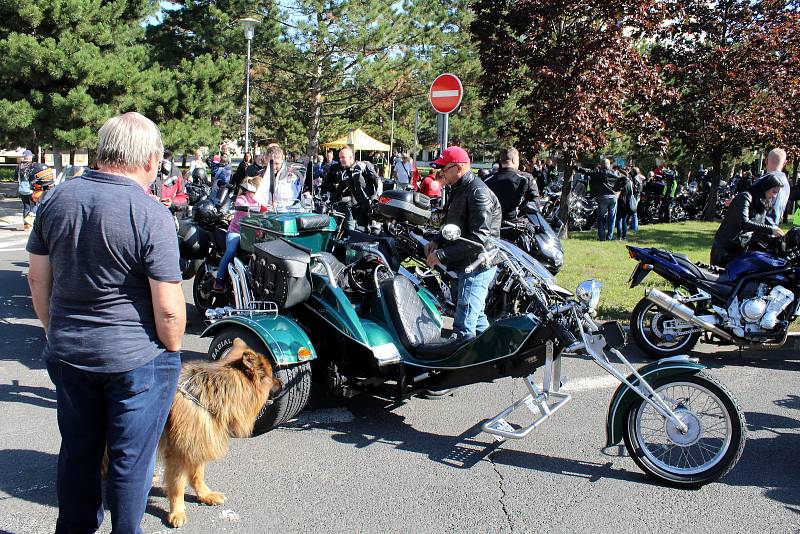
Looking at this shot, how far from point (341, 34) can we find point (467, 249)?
24.3 metres

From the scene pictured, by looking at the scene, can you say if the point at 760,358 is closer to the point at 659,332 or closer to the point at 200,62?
the point at 659,332

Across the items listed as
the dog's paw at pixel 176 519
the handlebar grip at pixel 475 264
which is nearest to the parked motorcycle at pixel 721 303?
the handlebar grip at pixel 475 264

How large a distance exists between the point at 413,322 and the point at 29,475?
2478mm

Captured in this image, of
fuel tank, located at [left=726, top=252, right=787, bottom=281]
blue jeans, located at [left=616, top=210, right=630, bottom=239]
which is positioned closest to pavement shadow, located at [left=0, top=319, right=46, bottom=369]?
fuel tank, located at [left=726, top=252, right=787, bottom=281]

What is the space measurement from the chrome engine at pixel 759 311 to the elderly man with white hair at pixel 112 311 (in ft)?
17.6

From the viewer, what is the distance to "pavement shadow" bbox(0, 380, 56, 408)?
16.4 feet

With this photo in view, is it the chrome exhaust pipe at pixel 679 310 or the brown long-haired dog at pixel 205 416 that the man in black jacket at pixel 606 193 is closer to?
the chrome exhaust pipe at pixel 679 310

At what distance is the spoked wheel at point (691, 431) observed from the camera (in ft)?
12.5

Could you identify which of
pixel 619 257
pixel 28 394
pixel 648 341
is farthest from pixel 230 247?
pixel 619 257

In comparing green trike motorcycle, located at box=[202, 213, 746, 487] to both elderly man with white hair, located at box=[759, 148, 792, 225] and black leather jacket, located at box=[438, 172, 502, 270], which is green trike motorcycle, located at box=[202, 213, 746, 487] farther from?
Result: elderly man with white hair, located at box=[759, 148, 792, 225]

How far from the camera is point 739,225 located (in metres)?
7.00

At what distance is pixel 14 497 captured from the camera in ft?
11.7

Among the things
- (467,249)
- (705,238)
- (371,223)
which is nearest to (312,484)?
(467,249)

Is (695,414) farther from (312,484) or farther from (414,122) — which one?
(414,122)
